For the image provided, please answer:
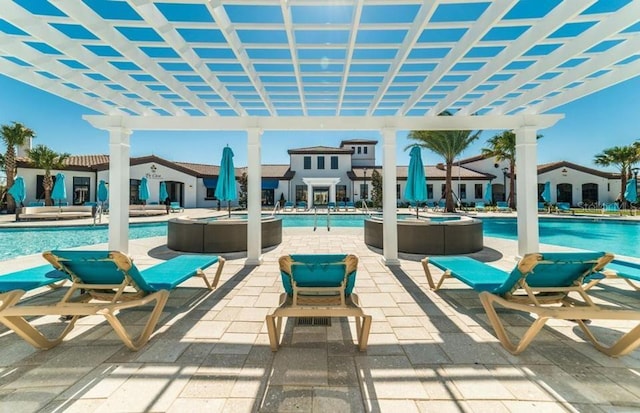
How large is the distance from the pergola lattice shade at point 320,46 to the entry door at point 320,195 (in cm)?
2601

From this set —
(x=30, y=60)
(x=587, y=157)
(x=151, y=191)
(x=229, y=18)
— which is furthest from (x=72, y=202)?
(x=587, y=157)

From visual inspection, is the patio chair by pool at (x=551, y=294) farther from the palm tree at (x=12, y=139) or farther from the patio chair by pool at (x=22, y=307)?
the palm tree at (x=12, y=139)

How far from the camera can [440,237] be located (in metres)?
7.75

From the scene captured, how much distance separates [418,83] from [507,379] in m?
5.72

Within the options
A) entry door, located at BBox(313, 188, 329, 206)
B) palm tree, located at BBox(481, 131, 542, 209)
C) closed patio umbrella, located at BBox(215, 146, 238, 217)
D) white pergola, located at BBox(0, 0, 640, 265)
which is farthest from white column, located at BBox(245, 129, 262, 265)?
palm tree, located at BBox(481, 131, 542, 209)

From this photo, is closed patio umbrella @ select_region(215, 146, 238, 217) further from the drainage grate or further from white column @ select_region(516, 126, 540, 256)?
white column @ select_region(516, 126, 540, 256)

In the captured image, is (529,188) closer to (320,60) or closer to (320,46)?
(320,60)

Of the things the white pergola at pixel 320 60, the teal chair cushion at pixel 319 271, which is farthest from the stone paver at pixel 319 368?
the white pergola at pixel 320 60

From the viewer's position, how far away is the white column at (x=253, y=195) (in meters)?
6.75

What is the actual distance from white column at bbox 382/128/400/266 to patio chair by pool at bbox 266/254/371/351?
368 cm

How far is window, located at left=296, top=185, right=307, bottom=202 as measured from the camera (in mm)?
32688

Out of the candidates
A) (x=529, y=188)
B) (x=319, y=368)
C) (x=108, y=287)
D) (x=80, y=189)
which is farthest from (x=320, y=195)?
(x=319, y=368)

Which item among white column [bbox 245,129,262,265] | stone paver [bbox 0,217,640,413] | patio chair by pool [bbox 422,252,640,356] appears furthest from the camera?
white column [bbox 245,129,262,265]

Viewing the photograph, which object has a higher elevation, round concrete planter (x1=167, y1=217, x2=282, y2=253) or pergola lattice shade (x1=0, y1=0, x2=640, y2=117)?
pergola lattice shade (x1=0, y1=0, x2=640, y2=117)
